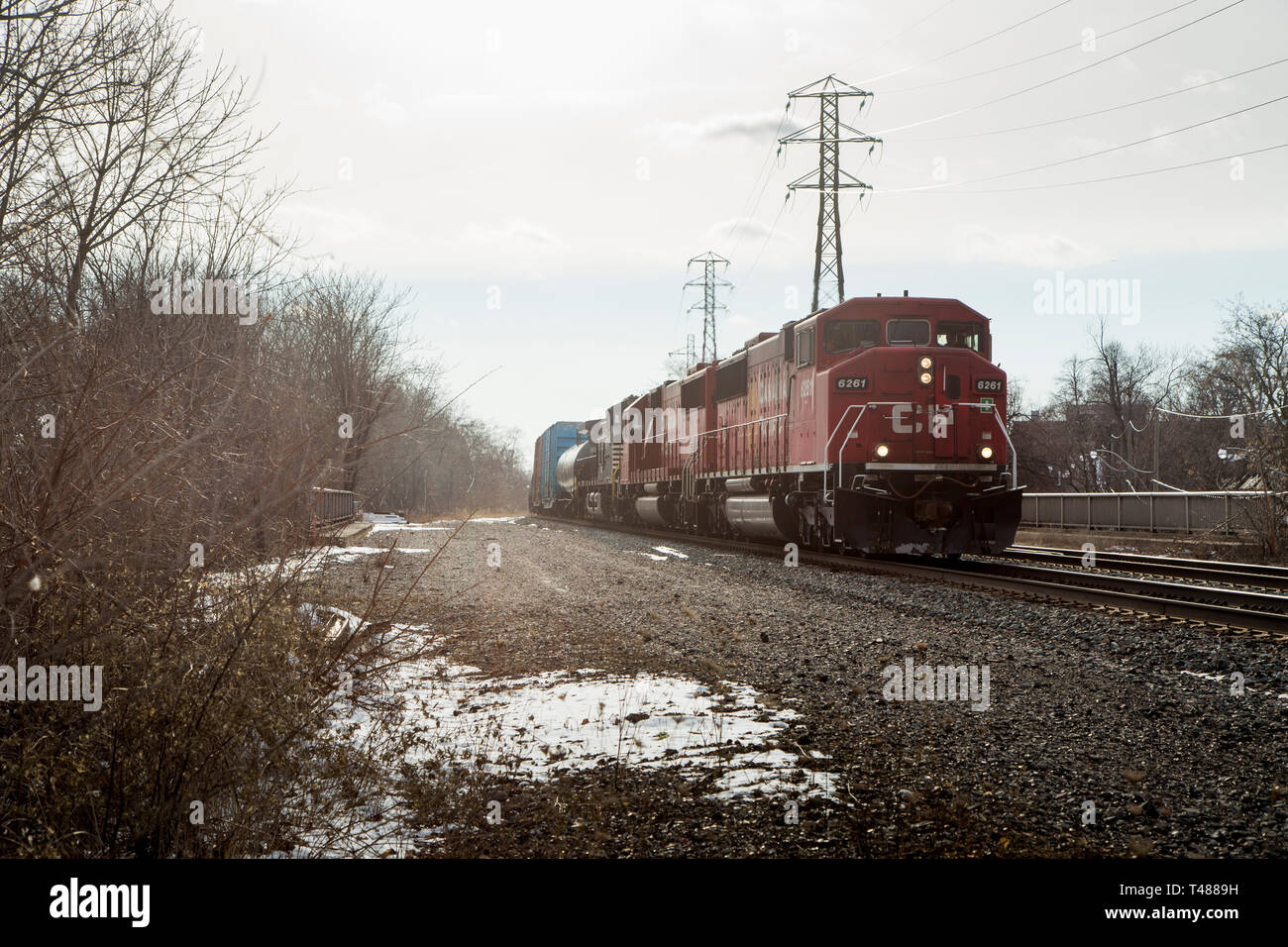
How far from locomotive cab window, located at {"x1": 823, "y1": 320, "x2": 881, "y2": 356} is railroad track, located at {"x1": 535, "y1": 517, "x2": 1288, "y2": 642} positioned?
3.25 meters

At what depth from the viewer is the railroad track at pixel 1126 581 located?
8.89 meters

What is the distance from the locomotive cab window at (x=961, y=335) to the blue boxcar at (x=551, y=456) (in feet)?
89.4

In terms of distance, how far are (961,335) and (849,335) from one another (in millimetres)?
1699

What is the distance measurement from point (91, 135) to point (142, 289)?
195 cm

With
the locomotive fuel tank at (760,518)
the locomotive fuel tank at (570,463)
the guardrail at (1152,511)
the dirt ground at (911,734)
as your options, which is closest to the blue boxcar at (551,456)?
the locomotive fuel tank at (570,463)

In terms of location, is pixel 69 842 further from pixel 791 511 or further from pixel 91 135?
pixel 791 511

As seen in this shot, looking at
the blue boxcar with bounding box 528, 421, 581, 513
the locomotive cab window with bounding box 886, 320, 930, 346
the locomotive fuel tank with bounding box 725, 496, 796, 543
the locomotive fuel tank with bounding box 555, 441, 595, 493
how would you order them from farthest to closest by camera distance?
the blue boxcar with bounding box 528, 421, 581, 513
the locomotive fuel tank with bounding box 555, 441, 595, 493
the locomotive fuel tank with bounding box 725, 496, 796, 543
the locomotive cab window with bounding box 886, 320, 930, 346

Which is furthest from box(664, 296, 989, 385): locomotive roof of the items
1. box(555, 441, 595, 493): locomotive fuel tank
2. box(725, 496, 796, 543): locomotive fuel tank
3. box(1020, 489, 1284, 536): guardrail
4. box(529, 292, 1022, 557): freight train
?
box(555, 441, 595, 493): locomotive fuel tank

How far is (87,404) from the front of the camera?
4070 mm

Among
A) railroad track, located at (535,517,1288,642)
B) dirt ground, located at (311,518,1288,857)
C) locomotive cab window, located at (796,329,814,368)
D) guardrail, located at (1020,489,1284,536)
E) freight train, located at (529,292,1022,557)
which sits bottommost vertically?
dirt ground, located at (311,518,1288,857)

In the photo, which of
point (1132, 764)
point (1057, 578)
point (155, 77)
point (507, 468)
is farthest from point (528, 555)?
point (507, 468)

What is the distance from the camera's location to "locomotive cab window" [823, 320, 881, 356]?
594 inches

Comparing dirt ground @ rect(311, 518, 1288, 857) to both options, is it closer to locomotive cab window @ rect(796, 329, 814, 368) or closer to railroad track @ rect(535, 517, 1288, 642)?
railroad track @ rect(535, 517, 1288, 642)

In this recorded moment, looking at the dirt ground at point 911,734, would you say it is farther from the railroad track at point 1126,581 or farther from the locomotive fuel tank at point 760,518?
the locomotive fuel tank at point 760,518
